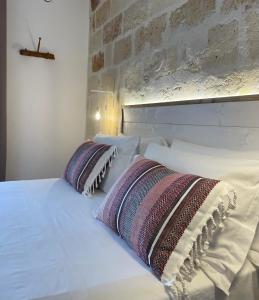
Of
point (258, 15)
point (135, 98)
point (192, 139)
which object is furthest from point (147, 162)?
point (135, 98)

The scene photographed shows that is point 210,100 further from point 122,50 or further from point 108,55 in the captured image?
point 108,55

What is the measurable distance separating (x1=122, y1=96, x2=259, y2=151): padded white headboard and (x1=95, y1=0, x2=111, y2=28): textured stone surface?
4.03 ft

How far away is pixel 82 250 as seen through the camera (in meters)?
1.02

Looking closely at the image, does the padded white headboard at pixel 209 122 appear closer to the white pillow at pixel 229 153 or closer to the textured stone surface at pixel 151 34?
the white pillow at pixel 229 153

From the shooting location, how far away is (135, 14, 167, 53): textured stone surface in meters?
1.88

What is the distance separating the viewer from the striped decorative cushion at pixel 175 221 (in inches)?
34.2

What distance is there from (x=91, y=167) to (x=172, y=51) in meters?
0.90

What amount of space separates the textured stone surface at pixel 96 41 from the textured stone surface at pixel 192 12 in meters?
1.27

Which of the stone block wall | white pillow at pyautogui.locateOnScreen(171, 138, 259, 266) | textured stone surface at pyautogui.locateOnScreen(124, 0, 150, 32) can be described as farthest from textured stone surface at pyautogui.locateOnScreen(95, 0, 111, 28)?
white pillow at pyautogui.locateOnScreen(171, 138, 259, 266)

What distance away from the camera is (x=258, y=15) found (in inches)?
47.4

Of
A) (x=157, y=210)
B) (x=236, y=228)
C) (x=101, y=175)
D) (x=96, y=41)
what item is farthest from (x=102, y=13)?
(x=236, y=228)

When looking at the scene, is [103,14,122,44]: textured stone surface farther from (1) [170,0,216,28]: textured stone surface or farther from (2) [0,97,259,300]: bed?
(2) [0,97,259,300]: bed

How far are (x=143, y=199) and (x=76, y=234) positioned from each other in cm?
33

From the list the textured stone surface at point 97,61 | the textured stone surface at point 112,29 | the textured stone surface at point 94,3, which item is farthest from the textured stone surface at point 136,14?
the textured stone surface at point 94,3
